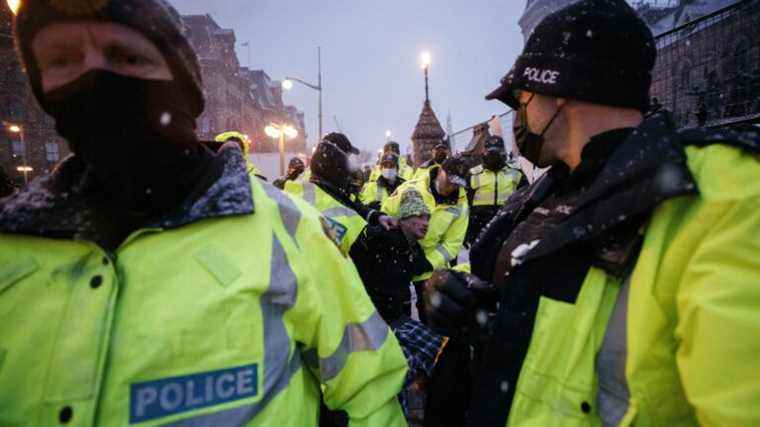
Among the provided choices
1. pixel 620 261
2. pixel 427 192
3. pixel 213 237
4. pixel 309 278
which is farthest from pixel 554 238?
pixel 427 192

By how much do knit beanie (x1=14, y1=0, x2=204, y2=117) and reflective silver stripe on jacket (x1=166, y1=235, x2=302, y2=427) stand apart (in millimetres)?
842

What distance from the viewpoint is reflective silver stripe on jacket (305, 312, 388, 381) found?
4.67ft

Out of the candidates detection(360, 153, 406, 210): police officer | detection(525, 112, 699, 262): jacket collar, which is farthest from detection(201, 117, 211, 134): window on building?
detection(525, 112, 699, 262): jacket collar

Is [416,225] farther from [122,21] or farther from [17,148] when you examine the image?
[17,148]

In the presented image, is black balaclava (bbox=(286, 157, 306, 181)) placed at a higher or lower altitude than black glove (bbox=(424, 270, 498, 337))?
higher

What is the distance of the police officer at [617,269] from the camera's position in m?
1.02

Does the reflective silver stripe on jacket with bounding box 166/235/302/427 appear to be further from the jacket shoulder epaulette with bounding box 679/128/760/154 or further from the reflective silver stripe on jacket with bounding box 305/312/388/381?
the jacket shoulder epaulette with bounding box 679/128/760/154

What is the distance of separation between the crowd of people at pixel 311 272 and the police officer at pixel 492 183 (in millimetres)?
5824

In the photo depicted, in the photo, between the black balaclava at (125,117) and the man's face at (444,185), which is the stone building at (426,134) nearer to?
the man's face at (444,185)

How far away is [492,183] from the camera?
7621mm

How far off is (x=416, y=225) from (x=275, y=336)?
12.8 ft

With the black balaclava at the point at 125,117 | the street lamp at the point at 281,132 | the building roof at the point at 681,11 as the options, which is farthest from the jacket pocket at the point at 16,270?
the building roof at the point at 681,11

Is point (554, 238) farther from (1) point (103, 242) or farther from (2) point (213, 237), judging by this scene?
(1) point (103, 242)

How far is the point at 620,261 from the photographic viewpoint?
1241mm
